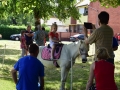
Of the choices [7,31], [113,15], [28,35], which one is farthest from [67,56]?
[7,31]

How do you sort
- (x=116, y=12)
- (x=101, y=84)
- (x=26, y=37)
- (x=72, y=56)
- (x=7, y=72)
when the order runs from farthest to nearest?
(x=116, y=12)
(x=26, y=37)
(x=7, y=72)
(x=72, y=56)
(x=101, y=84)

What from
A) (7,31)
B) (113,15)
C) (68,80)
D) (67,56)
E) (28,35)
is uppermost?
(113,15)

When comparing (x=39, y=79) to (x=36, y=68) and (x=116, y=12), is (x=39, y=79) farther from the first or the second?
(x=116, y=12)

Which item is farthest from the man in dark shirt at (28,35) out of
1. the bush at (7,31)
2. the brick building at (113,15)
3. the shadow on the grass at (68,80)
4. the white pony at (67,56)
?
the bush at (7,31)

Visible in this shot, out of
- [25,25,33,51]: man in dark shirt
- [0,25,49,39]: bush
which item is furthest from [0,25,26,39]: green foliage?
[25,25,33,51]: man in dark shirt

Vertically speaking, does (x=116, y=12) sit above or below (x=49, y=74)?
above

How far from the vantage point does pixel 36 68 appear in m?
4.72

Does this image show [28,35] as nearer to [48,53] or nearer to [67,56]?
[48,53]

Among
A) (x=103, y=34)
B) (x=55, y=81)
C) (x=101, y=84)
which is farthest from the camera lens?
(x=55, y=81)

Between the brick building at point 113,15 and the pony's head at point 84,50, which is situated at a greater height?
the brick building at point 113,15

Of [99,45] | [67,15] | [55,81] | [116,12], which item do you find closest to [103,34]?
Result: [99,45]

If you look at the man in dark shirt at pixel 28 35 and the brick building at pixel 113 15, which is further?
the brick building at pixel 113 15

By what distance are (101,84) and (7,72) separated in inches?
330

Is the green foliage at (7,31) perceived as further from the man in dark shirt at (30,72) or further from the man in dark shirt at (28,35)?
the man in dark shirt at (30,72)
